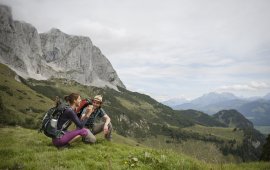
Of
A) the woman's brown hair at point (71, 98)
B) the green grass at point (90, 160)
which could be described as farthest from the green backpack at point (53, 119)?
the green grass at point (90, 160)

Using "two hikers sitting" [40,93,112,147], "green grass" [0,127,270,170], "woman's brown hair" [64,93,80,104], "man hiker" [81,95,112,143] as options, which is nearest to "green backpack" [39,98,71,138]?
"two hikers sitting" [40,93,112,147]

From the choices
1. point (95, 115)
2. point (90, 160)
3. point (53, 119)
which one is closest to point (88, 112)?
point (95, 115)

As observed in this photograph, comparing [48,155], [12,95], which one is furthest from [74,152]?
[12,95]

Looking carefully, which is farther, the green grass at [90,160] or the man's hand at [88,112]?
the man's hand at [88,112]

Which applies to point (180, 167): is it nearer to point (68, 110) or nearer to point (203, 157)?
point (203, 157)

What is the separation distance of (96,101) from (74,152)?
14.2ft

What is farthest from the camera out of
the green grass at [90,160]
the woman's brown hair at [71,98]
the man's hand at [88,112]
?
the man's hand at [88,112]

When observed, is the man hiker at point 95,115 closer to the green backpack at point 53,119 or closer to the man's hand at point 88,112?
the man's hand at point 88,112

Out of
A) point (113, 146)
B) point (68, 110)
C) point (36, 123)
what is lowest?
point (36, 123)

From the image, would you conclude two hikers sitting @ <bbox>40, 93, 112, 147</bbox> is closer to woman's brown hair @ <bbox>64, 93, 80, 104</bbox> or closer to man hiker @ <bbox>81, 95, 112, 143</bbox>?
woman's brown hair @ <bbox>64, 93, 80, 104</bbox>

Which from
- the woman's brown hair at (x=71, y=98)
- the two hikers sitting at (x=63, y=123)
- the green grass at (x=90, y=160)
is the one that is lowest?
the green grass at (x=90, y=160)

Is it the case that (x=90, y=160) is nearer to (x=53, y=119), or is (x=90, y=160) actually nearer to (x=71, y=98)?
(x=53, y=119)

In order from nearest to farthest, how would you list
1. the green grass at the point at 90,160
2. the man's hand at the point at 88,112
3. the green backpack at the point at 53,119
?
1. the green grass at the point at 90,160
2. the green backpack at the point at 53,119
3. the man's hand at the point at 88,112

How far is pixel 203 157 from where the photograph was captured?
41.3 ft
